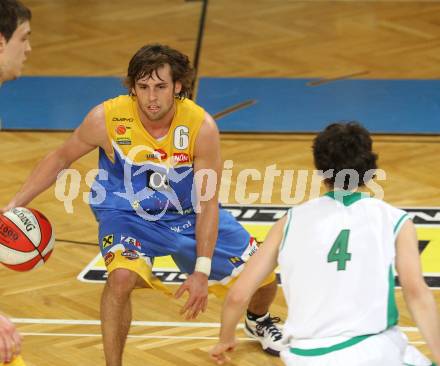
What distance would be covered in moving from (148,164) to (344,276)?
6.56 feet

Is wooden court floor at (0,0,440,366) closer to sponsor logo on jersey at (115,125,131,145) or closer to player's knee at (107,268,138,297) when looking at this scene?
player's knee at (107,268,138,297)

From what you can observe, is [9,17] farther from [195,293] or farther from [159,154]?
[195,293]

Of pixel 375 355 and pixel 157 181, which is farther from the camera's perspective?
pixel 157 181

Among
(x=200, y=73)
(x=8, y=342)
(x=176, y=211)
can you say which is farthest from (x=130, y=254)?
(x=200, y=73)

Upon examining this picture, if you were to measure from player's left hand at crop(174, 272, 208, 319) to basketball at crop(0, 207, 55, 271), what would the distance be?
2.59 ft

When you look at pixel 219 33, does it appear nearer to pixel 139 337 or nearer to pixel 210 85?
pixel 210 85

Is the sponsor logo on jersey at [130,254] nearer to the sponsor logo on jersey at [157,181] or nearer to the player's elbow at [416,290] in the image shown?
the sponsor logo on jersey at [157,181]

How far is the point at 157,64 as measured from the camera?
5879 mm

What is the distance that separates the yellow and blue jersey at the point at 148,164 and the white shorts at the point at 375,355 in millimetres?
1899

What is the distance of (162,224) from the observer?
6.01 m

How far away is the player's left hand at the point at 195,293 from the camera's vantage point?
5.68 metres

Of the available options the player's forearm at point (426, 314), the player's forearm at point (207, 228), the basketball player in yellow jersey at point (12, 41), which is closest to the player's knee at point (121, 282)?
the player's forearm at point (207, 228)

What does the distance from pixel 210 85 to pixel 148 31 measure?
2.21 m

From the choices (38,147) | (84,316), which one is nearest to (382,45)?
(38,147)
